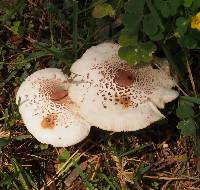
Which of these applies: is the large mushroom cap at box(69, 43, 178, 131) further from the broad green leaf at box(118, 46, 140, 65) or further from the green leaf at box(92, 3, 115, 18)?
the green leaf at box(92, 3, 115, 18)

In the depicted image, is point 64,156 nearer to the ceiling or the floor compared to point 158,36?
nearer to the floor

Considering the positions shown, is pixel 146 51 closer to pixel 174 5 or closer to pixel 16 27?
pixel 174 5

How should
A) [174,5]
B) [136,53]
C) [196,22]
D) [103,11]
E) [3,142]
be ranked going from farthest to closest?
[103,11], [3,142], [136,53], [174,5], [196,22]

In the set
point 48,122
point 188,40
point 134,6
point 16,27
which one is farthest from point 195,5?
point 16,27

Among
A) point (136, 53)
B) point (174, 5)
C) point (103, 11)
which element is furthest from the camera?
point (103, 11)

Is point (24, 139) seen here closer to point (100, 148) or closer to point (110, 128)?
point (100, 148)

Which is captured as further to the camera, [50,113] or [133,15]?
[50,113]
